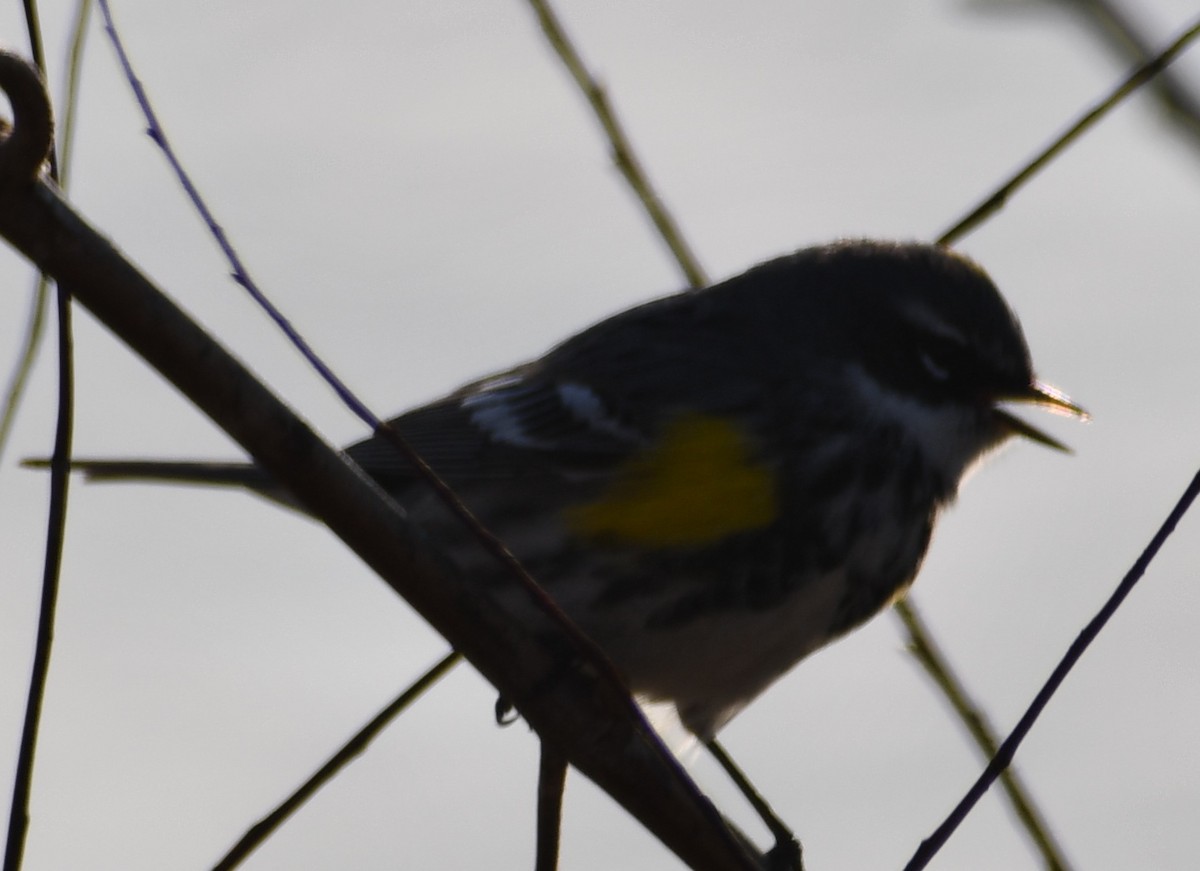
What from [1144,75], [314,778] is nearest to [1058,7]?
[1144,75]

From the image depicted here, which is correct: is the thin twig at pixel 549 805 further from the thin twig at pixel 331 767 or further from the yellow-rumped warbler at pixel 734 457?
the yellow-rumped warbler at pixel 734 457

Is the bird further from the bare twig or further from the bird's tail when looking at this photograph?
the bare twig

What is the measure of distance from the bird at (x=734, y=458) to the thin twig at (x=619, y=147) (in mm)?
760

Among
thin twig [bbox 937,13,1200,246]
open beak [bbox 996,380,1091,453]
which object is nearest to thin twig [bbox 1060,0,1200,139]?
thin twig [bbox 937,13,1200,246]

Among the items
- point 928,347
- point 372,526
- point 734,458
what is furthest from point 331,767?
point 928,347

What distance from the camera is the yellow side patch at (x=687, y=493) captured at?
346 cm

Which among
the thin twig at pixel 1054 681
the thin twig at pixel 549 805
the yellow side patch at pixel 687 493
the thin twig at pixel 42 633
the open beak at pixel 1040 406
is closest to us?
the thin twig at pixel 42 633

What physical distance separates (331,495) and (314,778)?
0.56 m

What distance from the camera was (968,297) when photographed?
158 inches

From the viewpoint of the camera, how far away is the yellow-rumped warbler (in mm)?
3486

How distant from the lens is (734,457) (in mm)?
3605

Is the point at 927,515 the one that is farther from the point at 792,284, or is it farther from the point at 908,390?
the point at 792,284

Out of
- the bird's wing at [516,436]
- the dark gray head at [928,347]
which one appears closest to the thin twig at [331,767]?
the bird's wing at [516,436]

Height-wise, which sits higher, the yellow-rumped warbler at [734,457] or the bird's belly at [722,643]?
the yellow-rumped warbler at [734,457]
